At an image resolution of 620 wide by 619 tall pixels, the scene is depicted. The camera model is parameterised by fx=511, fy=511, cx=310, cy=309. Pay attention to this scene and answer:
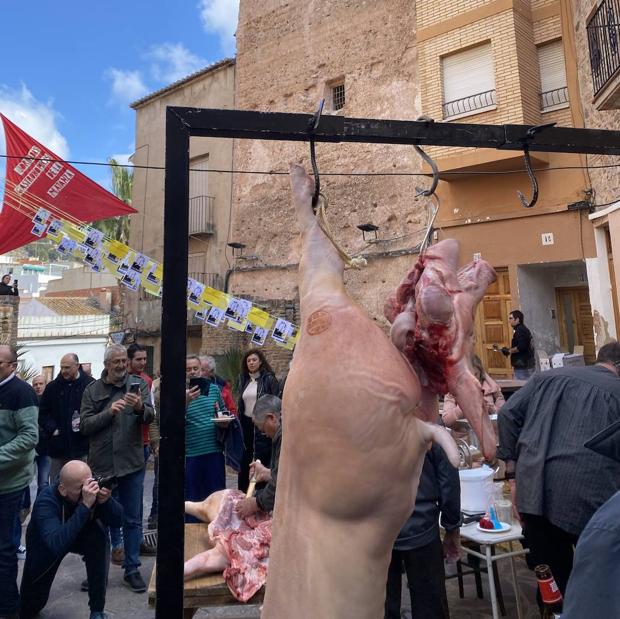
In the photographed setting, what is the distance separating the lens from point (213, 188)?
59.9 ft

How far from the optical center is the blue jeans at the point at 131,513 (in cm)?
478

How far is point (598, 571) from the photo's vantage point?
1.11 meters

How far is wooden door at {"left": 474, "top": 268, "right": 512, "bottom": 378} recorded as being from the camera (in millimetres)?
11531

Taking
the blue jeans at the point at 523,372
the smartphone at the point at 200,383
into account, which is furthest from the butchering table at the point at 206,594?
the blue jeans at the point at 523,372

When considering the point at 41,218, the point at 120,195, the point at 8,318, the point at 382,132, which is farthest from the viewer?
the point at 120,195

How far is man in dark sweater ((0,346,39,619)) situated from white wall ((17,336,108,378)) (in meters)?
20.5

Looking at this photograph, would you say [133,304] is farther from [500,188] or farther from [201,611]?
[201,611]

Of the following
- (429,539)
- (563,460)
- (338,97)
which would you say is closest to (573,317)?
(338,97)

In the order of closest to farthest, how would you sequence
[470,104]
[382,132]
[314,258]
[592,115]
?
[314,258] → [382,132] → [592,115] → [470,104]

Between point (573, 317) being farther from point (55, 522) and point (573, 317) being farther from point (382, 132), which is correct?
point (382, 132)

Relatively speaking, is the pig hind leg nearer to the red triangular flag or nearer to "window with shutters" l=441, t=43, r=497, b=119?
the red triangular flag

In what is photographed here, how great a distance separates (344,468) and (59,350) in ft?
87.9

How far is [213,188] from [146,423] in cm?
1443

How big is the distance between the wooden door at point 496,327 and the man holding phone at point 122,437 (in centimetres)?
854
